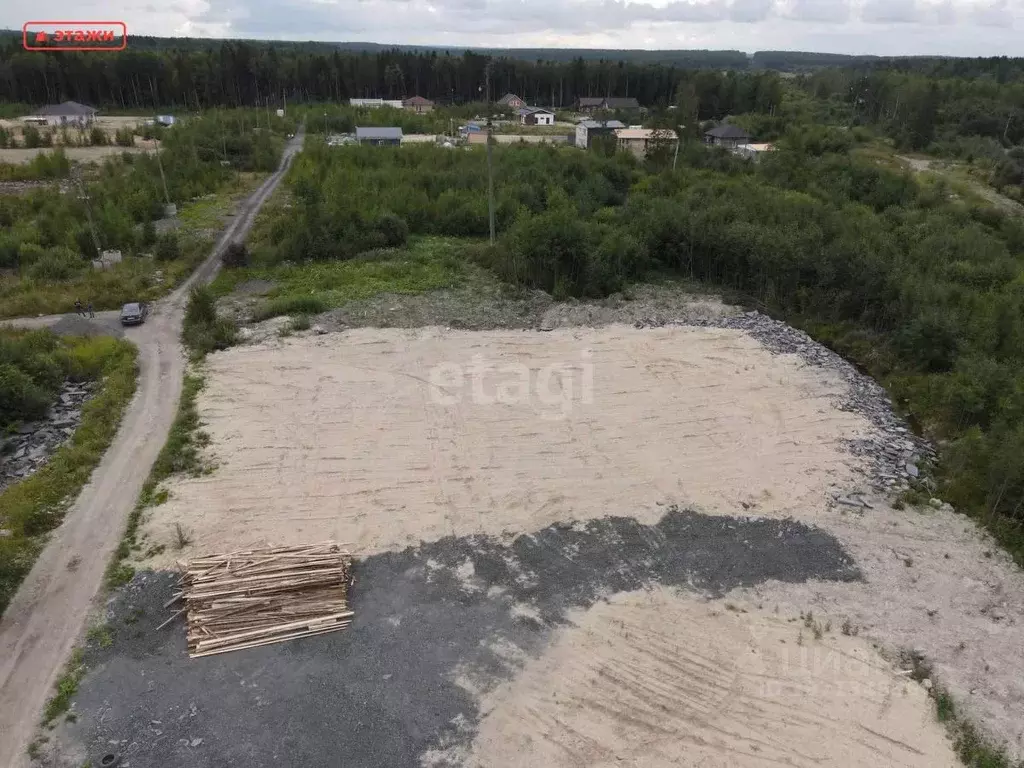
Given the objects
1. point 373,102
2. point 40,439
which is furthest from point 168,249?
point 373,102

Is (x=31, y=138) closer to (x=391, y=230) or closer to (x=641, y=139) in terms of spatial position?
(x=391, y=230)

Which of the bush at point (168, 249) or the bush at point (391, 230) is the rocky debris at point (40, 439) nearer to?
the bush at point (168, 249)

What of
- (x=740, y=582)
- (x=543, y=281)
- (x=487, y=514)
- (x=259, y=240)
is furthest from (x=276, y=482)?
Result: (x=259, y=240)

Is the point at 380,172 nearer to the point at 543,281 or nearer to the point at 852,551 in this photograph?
the point at 543,281

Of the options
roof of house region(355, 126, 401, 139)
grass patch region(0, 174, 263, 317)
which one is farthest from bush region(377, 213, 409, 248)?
roof of house region(355, 126, 401, 139)

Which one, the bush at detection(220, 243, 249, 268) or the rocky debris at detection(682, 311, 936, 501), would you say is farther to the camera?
the bush at detection(220, 243, 249, 268)

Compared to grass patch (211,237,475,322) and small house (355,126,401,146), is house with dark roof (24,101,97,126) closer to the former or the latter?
small house (355,126,401,146)
